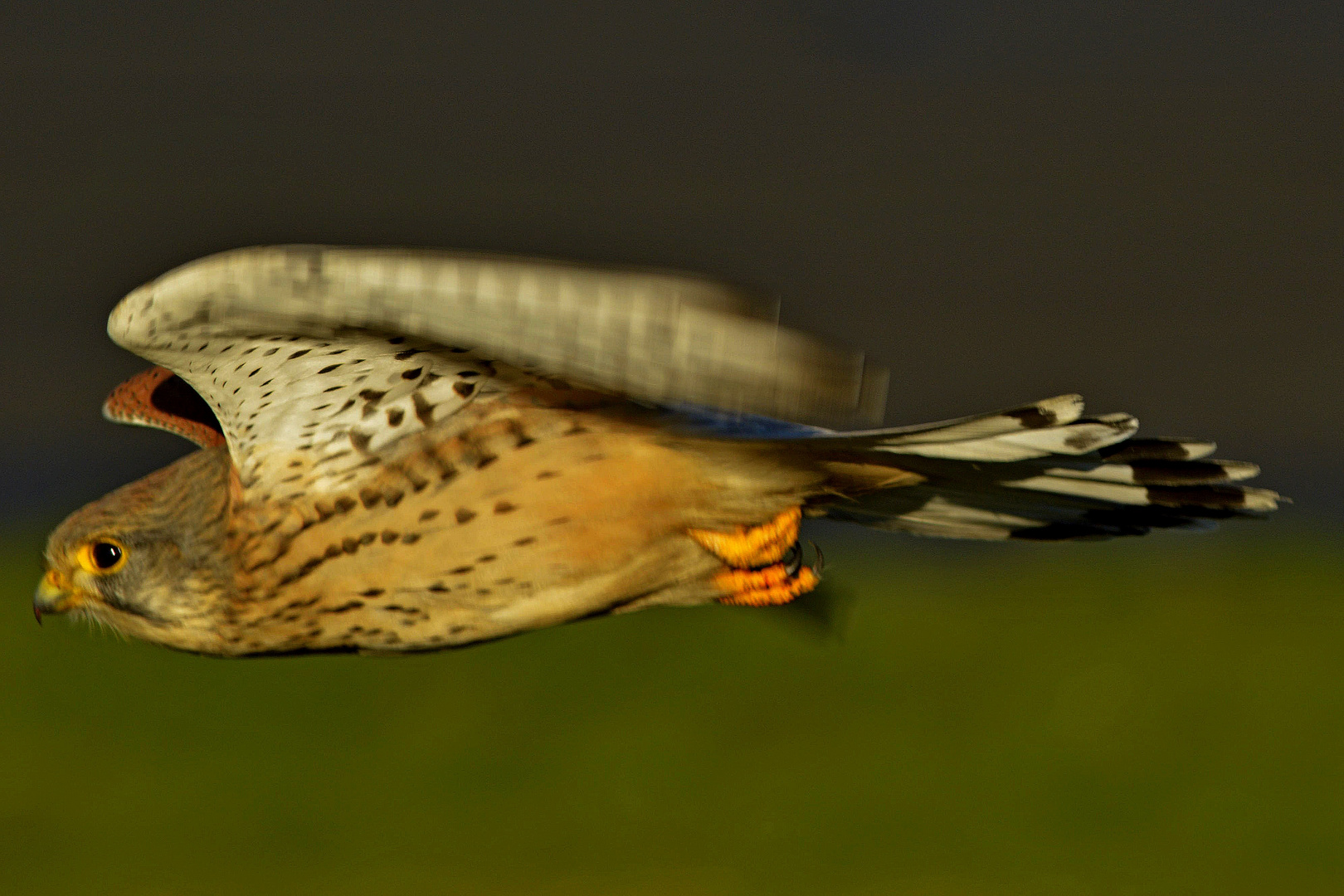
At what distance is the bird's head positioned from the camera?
143 inches

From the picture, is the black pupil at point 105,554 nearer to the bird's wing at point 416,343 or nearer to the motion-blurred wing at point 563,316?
the bird's wing at point 416,343

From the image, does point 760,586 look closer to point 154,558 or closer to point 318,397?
point 318,397

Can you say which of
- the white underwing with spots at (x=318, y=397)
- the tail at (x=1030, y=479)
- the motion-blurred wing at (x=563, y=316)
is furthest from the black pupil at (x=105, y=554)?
the tail at (x=1030, y=479)

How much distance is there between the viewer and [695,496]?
11.4 ft

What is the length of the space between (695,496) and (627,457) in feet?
0.75

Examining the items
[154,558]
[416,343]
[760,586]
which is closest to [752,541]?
[760,586]

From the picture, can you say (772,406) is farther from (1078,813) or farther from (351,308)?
(1078,813)

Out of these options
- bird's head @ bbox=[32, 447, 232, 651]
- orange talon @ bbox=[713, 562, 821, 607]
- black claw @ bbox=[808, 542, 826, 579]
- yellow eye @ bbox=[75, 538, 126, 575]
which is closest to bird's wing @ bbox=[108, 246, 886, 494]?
bird's head @ bbox=[32, 447, 232, 651]

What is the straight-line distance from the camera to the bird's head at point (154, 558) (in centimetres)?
363

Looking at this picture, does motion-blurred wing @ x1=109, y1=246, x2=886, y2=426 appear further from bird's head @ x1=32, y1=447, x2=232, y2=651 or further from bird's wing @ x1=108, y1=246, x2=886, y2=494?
bird's head @ x1=32, y1=447, x2=232, y2=651

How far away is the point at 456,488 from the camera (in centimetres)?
333

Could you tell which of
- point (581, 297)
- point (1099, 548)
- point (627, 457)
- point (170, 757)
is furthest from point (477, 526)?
point (1099, 548)

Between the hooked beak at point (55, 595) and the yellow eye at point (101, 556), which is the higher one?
the yellow eye at point (101, 556)

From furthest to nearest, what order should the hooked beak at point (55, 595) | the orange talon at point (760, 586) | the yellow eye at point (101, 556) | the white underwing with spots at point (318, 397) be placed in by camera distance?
the hooked beak at point (55, 595), the yellow eye at point (101, 556), the orange talon at point (760, 586), the white underwing with spots at point (318, 397)
